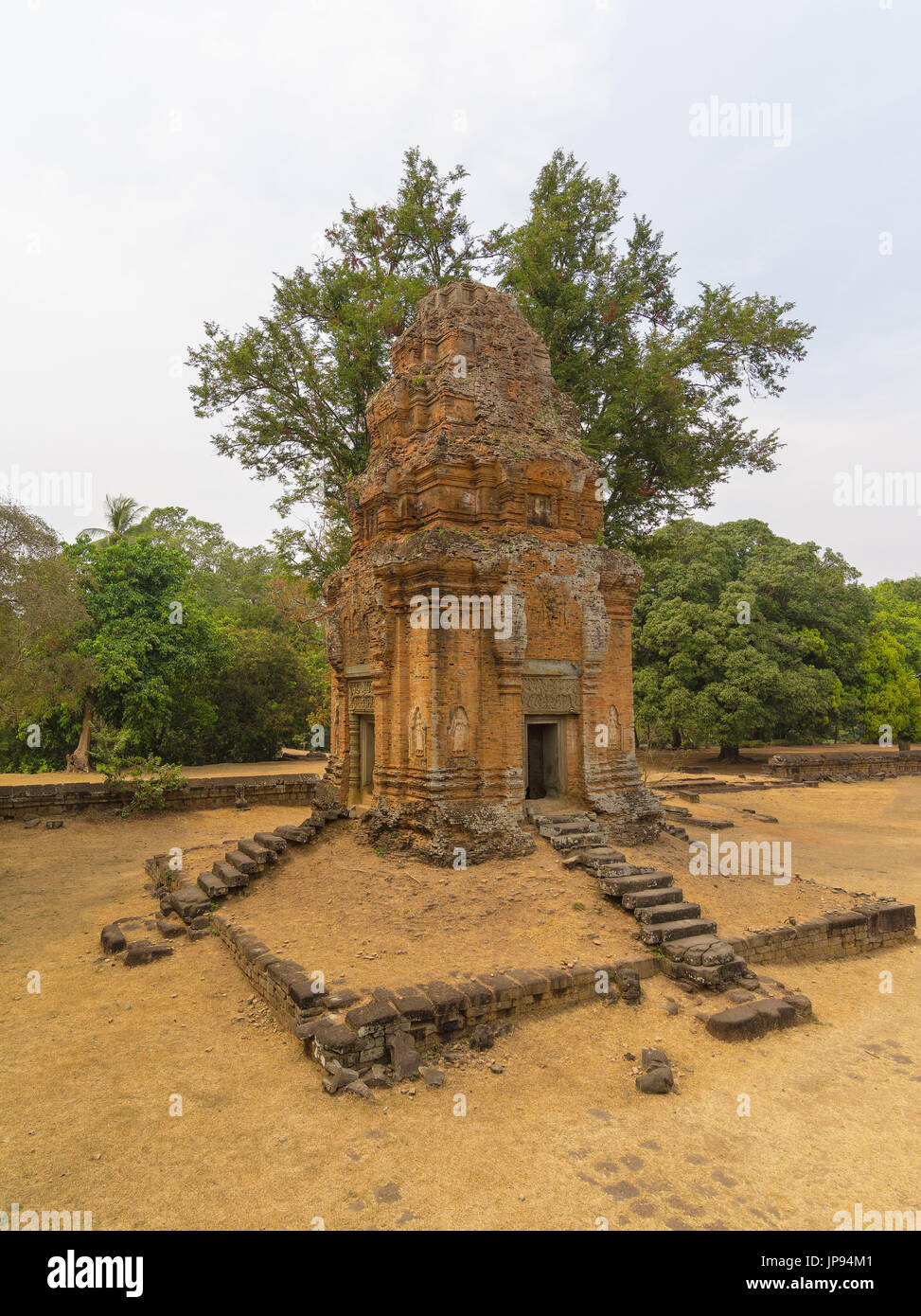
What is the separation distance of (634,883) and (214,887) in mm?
6002

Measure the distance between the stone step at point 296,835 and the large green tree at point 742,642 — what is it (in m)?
17.9

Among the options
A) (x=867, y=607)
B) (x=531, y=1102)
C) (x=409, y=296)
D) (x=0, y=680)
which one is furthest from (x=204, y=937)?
(x=867, y=607)

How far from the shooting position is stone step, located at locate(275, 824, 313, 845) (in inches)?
434

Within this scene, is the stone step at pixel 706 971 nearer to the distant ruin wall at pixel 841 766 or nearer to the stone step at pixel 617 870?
the stone step at pixel 617 870

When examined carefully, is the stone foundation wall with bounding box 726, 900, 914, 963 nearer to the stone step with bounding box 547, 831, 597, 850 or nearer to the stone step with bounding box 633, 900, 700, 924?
the stone step with bounding box 633, 900, 700, 924

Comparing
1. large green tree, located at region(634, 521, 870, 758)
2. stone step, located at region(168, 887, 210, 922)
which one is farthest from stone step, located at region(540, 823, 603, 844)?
large green tree, located at region(634, 521, 870, 758)

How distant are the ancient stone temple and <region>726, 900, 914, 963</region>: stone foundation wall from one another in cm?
292

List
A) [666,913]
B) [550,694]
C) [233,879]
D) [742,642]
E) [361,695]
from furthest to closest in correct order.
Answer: [742,642], [361,695], [550,694], [233,879], [666,913]

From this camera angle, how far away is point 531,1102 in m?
5.29

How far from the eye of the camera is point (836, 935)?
8.85 metres

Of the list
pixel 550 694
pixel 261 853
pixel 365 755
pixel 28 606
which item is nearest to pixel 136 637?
pixel 28 606

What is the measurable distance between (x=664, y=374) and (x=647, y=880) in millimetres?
11985

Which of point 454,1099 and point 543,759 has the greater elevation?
point 543,759

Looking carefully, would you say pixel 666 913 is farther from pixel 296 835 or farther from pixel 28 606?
pixel 28 606
